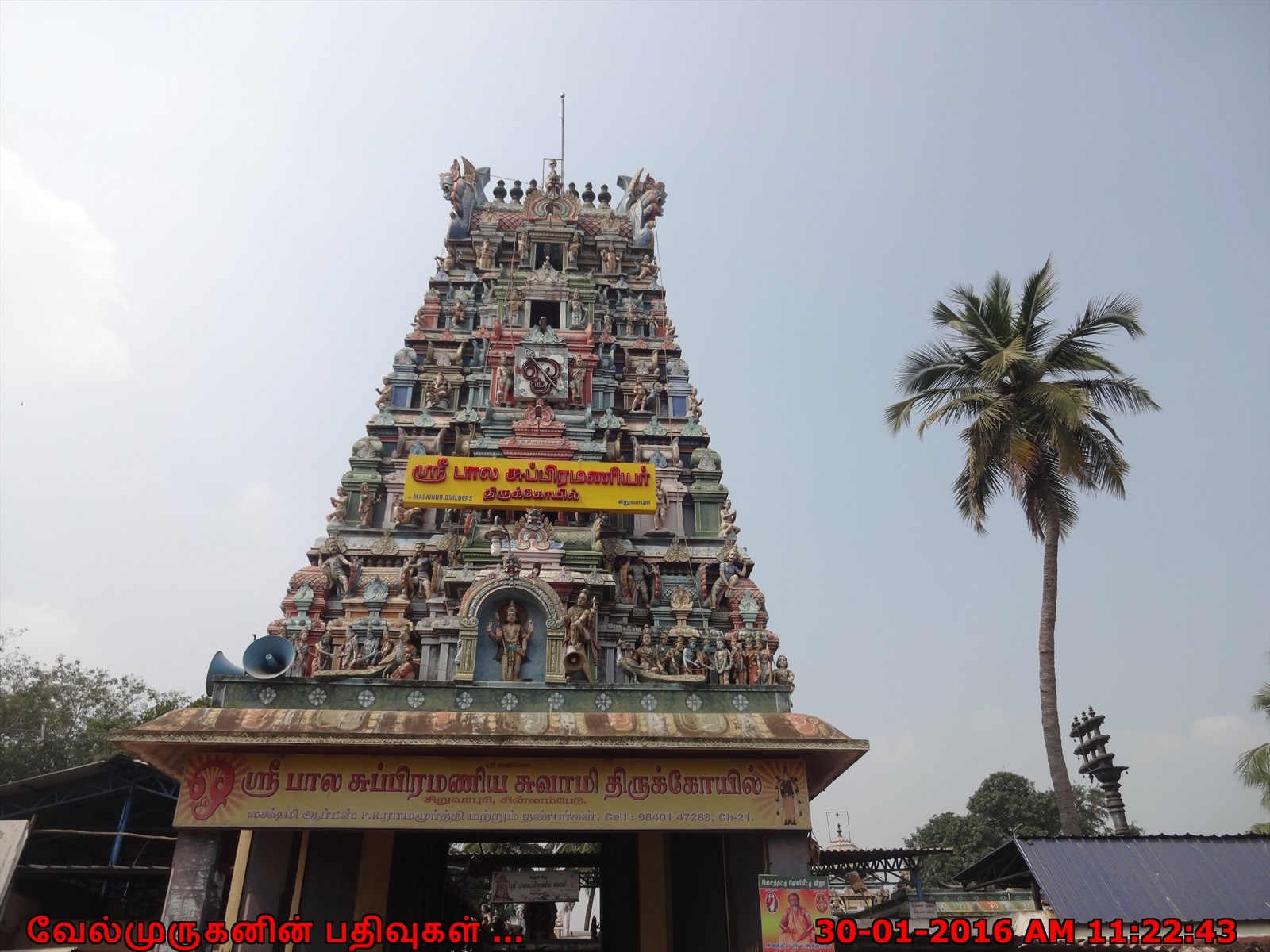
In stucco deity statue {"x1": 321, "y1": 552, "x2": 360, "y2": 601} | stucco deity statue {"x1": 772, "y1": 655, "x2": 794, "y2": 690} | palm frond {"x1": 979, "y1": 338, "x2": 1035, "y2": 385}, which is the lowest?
stucco deity statue {"x1": 772, "y1": 655, "x2": 794, "y2": 690}

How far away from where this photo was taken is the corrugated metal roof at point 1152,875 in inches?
525

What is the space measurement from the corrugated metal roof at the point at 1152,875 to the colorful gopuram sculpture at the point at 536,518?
18.3 feet

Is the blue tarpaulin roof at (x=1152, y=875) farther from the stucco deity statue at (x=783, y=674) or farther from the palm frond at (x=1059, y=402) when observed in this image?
the palm frond at (x=1059, y=402)

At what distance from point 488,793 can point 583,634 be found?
4195mm

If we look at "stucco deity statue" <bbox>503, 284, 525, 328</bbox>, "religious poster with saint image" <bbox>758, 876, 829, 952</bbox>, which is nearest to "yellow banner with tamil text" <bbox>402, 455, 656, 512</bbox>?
"stucco deity statue" <bbox>503, 284, 525, 328</bbox>

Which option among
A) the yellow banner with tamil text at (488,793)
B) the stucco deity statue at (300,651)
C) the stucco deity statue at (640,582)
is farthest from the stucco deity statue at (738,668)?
the stucco deity statue at (300,651)

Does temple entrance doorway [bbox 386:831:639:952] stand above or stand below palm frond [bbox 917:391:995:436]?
below

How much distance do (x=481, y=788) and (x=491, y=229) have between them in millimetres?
19141

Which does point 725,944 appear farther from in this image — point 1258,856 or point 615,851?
point 1258,856

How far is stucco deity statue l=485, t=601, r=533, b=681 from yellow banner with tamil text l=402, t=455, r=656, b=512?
3.22 meters

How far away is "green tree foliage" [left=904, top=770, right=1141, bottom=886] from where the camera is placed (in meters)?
52.1

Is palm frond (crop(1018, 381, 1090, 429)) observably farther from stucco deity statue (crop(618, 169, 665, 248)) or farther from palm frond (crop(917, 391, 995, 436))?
stucco deity statue (crop(618, 169, 665, 248))

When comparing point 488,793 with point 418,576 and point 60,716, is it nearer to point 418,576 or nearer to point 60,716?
point 418,576

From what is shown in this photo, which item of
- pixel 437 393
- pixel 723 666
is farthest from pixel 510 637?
pixel 437 393
